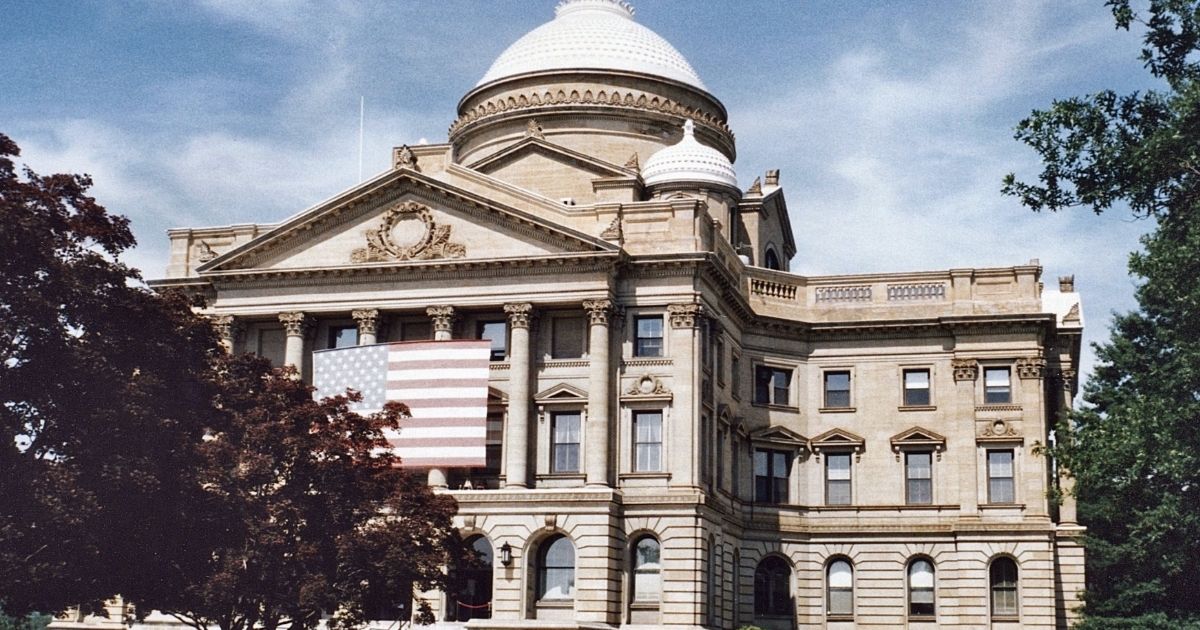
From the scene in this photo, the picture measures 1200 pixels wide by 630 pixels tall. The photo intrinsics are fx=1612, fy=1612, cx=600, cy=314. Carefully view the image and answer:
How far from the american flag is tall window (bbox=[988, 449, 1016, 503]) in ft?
63.9

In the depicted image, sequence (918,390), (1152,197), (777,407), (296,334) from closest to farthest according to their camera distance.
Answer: (1152,197)
(296,334)
(918,390)
(777,407)

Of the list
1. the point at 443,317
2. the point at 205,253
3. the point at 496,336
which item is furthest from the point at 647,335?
the point at 205,253

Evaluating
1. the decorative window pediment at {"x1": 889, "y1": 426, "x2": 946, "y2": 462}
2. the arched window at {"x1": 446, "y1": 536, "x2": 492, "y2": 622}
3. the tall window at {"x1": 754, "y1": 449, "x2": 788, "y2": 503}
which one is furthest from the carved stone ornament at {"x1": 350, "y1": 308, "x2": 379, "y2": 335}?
the decorative window pediment at {"x1": 889, "y1": 426, "x2": 946, "y2": 462}

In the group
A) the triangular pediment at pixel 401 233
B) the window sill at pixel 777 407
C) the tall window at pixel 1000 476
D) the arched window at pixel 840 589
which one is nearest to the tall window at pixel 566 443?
the triangular pediment at pixel 401 233

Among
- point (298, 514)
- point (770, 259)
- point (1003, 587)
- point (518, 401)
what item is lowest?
point (1003, 587)

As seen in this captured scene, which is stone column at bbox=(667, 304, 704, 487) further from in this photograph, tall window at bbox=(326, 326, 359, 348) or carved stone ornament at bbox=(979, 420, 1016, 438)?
carved stone ornament at bbox=(979, 420, 1016, 438)

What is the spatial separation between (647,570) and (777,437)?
10462mm

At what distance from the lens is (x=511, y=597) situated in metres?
52.9

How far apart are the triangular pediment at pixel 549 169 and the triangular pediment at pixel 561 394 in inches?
422

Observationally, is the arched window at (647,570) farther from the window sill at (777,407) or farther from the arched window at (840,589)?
the window sill at (777,407)

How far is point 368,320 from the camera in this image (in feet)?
185

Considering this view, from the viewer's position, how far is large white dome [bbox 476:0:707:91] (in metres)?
69.2

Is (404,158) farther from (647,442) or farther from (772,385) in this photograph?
(772,385)

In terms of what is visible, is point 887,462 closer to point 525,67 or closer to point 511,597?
point 511,597
